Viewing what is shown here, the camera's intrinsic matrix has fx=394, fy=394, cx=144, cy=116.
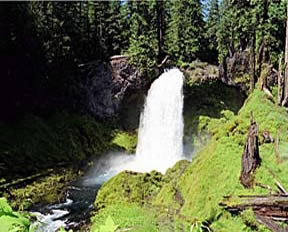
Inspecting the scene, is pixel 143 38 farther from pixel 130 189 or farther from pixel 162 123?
pixel 130 189

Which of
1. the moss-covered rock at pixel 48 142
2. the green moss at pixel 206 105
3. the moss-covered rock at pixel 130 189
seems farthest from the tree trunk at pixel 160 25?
the moss-covered rock at pixel 130 189

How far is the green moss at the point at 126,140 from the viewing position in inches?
949

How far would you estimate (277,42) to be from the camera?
17.4 meters

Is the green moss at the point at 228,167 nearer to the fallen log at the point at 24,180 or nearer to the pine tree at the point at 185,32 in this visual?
the fallen log at the point at 24,180

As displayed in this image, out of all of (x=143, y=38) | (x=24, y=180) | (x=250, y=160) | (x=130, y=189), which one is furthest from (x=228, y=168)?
(x=143, y=38)

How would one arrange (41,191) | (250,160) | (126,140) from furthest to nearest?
(126,140)
(41,191)
(250,160)

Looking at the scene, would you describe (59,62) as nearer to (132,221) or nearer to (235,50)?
(235,50)

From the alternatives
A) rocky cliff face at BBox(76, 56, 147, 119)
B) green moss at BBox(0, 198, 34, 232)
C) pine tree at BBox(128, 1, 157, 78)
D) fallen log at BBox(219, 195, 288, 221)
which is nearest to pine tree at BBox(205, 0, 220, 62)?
pine tree at BBox(128, 1, 157, 78)

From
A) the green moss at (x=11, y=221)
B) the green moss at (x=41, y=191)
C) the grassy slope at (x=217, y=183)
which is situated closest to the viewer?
the green moss at (x=11, y=221)

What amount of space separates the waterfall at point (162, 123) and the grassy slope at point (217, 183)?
10.1 meters

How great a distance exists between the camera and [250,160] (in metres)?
8.40

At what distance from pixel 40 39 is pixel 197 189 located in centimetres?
1607

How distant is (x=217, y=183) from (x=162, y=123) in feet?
49.6

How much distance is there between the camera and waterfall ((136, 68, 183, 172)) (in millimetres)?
23078
